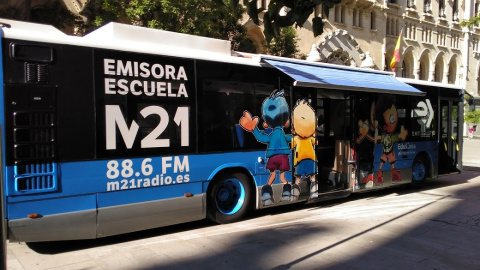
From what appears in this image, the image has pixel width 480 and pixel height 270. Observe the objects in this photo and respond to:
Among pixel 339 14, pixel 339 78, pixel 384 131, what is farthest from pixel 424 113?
pixel 339 14

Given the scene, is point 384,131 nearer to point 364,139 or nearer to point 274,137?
point 364,139

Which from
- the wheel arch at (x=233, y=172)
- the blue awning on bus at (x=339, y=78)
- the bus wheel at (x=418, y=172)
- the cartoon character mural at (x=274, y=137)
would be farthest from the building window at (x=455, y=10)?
the wheel arch at (x=233, y=172)

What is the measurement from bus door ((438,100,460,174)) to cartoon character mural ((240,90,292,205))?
6057 mm

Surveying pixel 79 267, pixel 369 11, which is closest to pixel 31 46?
pixel 79 267

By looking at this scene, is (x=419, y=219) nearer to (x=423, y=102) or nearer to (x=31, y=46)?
(x=423, y=102)

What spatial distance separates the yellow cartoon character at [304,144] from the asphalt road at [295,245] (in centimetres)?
67

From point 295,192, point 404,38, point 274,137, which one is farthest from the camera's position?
point 404,38

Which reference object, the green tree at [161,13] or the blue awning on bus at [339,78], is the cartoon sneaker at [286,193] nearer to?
the blue awning on bus at [339,78]

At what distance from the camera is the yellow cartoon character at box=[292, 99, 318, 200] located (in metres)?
7.61

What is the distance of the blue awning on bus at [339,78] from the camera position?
721 centimetres

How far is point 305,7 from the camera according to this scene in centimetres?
378

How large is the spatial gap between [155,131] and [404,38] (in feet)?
111

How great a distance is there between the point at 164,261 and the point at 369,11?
30578mm

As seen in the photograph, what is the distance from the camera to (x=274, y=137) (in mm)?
7309
